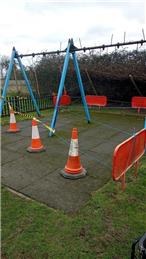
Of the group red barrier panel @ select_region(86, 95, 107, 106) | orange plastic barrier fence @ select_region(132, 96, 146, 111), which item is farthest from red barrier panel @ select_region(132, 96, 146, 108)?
red barrier panel @ select_region(86, 95, 107, 106)

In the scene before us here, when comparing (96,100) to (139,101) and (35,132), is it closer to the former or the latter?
(139,101)

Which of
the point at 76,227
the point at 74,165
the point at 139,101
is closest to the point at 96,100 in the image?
the point at 139,101

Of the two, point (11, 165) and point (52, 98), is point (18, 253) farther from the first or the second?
point (52, 98)

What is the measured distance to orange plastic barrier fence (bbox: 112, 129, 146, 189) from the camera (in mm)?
2882

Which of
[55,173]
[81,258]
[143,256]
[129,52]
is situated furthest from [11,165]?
[129,52]

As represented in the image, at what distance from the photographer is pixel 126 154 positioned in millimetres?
3250

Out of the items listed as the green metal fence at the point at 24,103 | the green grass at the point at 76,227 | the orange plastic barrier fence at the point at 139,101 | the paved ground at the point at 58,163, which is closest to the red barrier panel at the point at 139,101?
the orange plastic barrier fence at the point at 139,101

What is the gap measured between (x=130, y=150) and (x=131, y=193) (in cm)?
66

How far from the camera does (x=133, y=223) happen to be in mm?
2590

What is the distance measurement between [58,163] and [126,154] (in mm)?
1666

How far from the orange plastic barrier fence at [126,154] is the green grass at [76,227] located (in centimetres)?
39

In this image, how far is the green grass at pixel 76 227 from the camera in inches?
87.0

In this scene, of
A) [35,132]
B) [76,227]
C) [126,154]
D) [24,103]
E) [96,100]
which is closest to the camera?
[76,227]

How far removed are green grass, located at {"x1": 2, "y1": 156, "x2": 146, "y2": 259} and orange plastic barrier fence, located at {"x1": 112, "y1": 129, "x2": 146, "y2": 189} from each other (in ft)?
1.27
